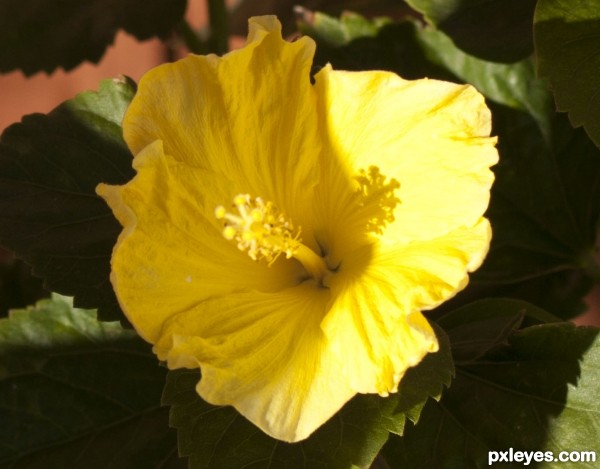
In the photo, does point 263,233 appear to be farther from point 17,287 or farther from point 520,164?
point 17,287

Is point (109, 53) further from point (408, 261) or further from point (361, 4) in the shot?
point (408, 261)

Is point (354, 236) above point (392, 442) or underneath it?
above

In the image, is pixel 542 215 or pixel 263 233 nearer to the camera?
pixel 263 233

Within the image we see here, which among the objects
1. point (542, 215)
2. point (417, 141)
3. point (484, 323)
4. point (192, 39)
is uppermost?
point (417, 141)

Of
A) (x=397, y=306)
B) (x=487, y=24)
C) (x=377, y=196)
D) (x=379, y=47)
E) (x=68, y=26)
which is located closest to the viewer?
(x=397, y=306)

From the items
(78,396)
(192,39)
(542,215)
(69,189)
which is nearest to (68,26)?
(192,39)

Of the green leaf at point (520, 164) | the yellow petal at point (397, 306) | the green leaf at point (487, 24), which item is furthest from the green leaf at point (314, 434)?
the green leaf at point (487, 24)

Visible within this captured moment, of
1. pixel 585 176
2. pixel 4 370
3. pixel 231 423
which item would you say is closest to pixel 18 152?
pixel 4 370
